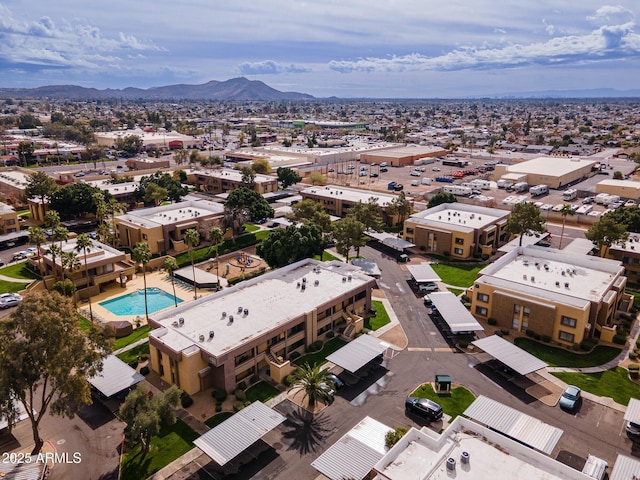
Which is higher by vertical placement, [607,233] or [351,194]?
[607,233]

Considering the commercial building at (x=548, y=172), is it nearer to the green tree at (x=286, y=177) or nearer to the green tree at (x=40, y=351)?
the green tree at (x=286, y=177)

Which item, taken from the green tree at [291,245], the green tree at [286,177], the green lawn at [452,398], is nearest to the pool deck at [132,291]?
the green tree at [291,245]

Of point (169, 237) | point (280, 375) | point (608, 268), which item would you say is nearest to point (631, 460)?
point (280, 375)

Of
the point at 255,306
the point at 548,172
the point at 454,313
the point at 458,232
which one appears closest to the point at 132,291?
the point at 255,306

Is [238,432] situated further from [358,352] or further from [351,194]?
[351,194]

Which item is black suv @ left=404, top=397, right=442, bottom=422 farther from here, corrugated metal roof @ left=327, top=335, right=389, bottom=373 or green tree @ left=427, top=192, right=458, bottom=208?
green tree @ left=427, top=192, right=458, bottom=208

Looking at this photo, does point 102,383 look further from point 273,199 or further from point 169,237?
point 273,199
